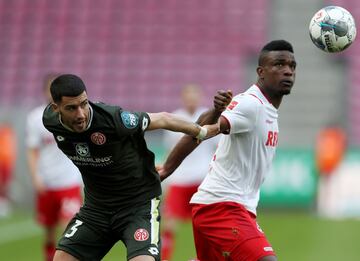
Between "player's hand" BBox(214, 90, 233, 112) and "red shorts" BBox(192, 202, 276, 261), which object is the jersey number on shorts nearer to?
"red shorts" BBox(192, 202, 276, 261)

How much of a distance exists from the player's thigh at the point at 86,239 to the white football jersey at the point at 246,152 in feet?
2.88

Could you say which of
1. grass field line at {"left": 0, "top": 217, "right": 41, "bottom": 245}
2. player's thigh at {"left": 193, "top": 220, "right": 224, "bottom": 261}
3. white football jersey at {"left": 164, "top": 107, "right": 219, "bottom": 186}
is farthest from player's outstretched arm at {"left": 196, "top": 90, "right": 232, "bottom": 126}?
grass field line at {"left": 0, "top": 217, "right": 41, "bottom": 245}

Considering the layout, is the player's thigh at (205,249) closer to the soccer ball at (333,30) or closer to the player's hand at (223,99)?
the player's hand at (223,99)

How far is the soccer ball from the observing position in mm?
7590

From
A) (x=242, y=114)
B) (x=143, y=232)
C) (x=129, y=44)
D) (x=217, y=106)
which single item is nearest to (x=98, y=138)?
(x=143, y=232)

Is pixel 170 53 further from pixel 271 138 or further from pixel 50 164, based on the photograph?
pixel 271 138

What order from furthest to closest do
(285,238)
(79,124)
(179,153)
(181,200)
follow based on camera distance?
(285,238) → (181,200) → (179,153) → (79,124)

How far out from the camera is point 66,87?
7.12m

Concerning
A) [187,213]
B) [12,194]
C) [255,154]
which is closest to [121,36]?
[12,194]

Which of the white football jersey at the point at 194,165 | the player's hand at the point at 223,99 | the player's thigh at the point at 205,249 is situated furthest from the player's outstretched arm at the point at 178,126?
the white football jersey at the point at 194,165

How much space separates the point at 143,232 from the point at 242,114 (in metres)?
1.23

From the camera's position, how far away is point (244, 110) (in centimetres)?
731

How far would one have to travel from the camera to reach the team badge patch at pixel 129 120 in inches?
283

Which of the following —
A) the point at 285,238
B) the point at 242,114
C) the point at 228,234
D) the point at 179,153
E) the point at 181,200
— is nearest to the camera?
the point at 242,114
